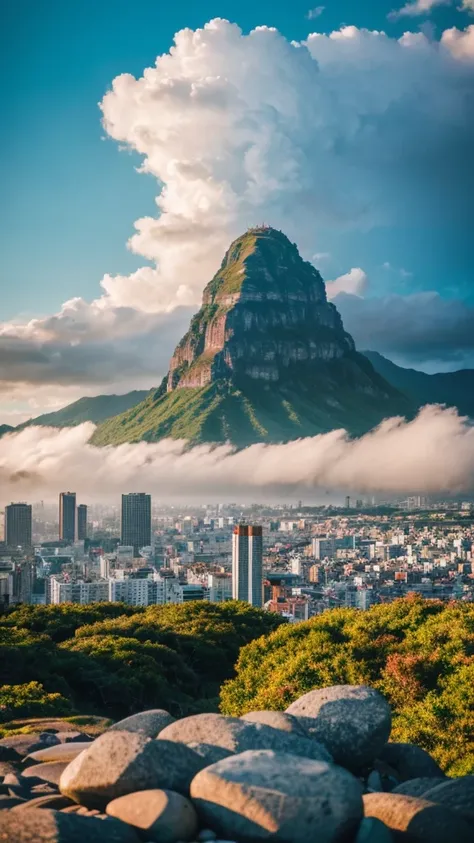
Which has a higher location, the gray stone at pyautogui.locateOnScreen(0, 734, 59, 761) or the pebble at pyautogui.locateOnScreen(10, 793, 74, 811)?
the pebble at pyautogui.locateOnScreen(10, 793, 74, 811)

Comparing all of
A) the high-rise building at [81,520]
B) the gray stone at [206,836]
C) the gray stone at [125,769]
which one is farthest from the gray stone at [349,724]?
the high-rise building at [81,520]

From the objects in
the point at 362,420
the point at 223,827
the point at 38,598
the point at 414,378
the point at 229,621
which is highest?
the point at 414,378

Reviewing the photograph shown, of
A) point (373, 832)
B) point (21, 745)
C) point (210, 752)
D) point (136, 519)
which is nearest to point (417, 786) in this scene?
point (373, 832)

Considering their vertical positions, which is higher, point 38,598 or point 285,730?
point 285,730

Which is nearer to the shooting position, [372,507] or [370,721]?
[370,721]

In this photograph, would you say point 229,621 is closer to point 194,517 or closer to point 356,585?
point 356,585

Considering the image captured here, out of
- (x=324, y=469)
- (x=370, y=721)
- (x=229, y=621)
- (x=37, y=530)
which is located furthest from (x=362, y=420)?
(x=370, y=721)

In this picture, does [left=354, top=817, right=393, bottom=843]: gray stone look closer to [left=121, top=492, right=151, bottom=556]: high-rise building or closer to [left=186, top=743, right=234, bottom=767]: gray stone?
[left=186, top=743, right=234, bottom=767]: gray stone

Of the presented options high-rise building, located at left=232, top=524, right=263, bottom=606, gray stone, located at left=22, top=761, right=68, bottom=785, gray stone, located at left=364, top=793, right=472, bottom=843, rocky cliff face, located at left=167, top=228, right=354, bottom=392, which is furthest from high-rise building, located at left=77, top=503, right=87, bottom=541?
gray stone, located at left=364, top=793, right=472, bottom=843
